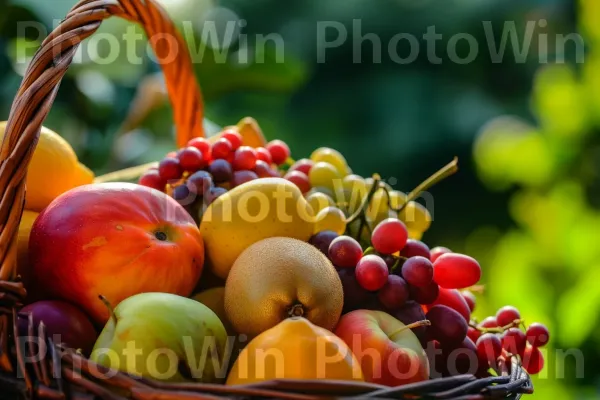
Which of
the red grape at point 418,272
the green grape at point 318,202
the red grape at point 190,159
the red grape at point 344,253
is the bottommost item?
the red grape at point 418,272

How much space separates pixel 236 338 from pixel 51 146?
1.11ft

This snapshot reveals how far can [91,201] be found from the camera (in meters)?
0.63

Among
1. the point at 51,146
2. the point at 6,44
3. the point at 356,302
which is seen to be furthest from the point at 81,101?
the point at 356,302

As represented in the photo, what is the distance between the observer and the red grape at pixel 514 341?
72cm

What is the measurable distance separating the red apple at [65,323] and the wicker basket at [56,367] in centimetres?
7

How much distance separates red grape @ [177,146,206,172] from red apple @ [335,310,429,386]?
1.01 ft

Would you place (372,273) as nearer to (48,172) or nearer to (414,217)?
(414,217)

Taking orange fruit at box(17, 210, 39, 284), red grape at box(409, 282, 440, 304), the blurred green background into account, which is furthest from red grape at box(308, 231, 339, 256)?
the blurred green background

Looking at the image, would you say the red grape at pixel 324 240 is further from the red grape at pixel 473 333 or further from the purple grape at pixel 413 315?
the red grape at pixel 473 333

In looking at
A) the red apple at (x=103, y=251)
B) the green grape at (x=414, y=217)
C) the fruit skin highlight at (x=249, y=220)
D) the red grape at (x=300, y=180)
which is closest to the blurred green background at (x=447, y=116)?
the green grape at (x=414, y=217)

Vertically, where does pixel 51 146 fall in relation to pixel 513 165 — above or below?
above

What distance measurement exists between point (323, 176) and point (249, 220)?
0.59ft

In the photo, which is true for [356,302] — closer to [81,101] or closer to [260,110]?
[81,101]

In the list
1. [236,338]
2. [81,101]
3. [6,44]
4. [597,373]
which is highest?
[6,44]
